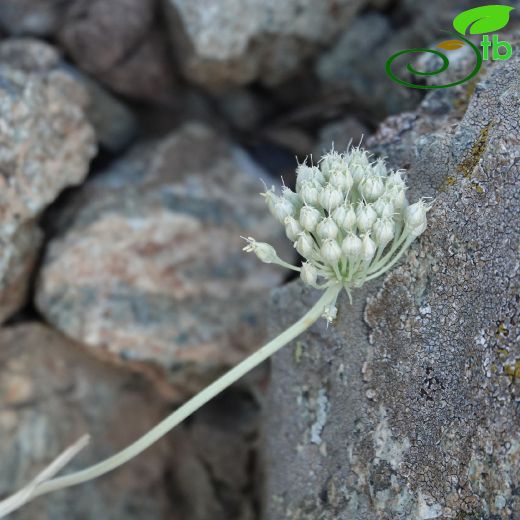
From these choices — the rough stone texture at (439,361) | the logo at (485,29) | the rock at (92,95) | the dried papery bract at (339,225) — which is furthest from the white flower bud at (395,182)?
the rock at (92,95)

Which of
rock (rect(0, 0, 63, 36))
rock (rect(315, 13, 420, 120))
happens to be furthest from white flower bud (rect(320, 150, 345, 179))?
rock (rect(0, 0, 63, 36))

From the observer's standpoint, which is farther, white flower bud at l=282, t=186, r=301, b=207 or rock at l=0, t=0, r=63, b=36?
rock at l=0, t=0, r=63, b=36

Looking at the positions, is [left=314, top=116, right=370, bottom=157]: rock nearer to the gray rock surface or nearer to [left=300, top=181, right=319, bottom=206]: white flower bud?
the gray rock surface

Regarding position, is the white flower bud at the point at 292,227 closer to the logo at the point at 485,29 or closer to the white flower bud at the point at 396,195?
the white flower bud at the point at 396,195

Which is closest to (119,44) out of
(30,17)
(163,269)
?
(30,17)

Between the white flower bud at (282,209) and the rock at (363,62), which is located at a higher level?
the white flower bud at (282,209)

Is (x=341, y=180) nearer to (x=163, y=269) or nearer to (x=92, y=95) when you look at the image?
(x=163, y=269)
